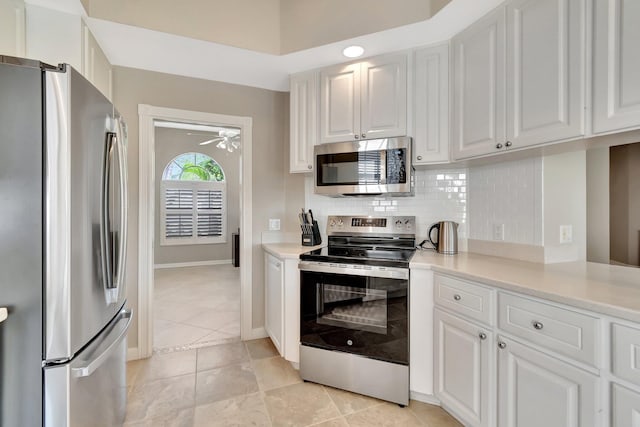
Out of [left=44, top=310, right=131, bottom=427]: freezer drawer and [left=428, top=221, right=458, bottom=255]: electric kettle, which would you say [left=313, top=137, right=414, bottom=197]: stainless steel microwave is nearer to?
[left=428, top=221, right=458, bottom=255]: electric kettle

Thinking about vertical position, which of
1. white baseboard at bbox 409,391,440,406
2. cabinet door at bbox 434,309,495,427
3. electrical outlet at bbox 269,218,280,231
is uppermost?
electrical outlet at bbox 269,218,280,231

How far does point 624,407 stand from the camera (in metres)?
0.96

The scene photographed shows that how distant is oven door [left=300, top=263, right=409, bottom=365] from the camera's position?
1.84 m

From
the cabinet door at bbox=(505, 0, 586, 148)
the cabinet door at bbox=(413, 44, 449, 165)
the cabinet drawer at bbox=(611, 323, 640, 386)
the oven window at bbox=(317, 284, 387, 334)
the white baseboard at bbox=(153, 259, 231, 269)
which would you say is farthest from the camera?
the white baseboard at bbox=(153, 259, 231, 269)

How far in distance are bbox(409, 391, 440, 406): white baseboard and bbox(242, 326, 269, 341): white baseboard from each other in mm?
1491

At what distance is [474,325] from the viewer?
151 cm

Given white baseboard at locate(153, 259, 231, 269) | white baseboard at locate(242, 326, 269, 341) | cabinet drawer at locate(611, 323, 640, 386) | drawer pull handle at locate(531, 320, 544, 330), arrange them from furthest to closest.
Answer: white baseboard at locate(153, 259, 231, 269), white baseboard at locate(242, 326, 269, 341), drawer pull handle at locate(531, 320, 544, 330), cabinet drawer at locate(611, 323, 640, 386)

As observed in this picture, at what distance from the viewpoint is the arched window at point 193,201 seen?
635cm

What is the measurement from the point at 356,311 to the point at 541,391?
1.02 metres

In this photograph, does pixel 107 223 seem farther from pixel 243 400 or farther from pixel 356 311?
pixel 356 311

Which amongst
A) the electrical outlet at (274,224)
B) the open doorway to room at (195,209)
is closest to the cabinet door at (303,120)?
the electrical outlet at (274,224)

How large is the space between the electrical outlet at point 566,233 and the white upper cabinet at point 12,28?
315 cm

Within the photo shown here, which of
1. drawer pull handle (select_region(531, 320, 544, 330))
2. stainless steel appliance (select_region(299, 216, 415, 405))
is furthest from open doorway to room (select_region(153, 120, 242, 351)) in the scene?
drawer pull handle (select_region(531, 320, 544, 330))

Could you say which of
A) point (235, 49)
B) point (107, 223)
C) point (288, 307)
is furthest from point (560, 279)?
point (235, 49)
